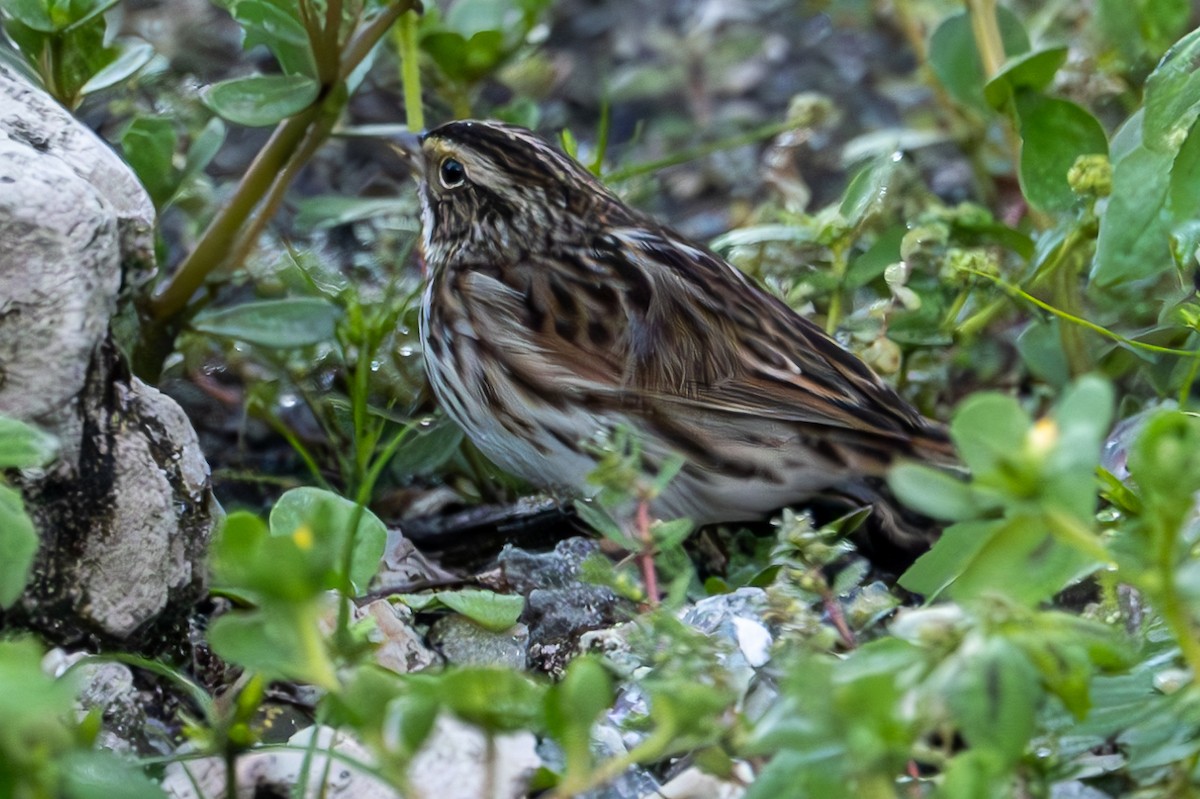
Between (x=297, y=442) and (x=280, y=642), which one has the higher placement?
(x=280, y=642)

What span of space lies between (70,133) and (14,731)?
1.24m

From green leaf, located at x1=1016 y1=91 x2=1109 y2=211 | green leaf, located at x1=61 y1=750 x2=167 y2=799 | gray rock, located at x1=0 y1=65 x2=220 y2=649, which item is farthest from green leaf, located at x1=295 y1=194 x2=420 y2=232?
green leaf, located at x1=61 y1=750 x2=167 y2=799

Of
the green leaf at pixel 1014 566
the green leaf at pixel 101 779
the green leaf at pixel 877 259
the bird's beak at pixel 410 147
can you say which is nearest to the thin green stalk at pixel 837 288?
the green leaf at pixel 877 259

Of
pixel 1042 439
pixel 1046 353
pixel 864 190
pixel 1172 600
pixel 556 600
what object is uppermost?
pixel 1042 439

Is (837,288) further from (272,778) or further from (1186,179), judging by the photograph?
(272,778)

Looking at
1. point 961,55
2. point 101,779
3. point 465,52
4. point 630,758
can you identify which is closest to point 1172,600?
point 630,758

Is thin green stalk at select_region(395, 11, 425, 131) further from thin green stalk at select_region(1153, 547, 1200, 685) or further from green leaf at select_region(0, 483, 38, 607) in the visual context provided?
thin green stalk at select_region(1153, 547, 1200, 685)

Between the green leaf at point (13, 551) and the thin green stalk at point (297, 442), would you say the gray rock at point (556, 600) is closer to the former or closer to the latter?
the thin green stalk at point (297, 442)

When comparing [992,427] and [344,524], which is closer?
[992,427]

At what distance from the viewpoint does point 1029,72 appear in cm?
306

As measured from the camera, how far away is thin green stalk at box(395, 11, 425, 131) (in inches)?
124

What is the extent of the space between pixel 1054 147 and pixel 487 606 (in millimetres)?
1455

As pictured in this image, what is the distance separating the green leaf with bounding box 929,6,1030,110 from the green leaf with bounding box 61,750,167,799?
268 cm

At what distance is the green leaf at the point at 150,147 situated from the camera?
111 inches
